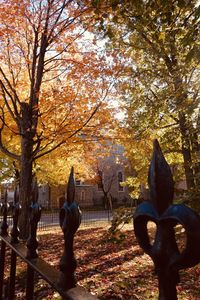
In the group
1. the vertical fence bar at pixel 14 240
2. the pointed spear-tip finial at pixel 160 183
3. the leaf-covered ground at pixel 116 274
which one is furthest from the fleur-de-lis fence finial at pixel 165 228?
the leaf-covered ground at pixel 116 274

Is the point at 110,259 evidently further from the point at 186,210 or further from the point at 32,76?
the point at 186,210

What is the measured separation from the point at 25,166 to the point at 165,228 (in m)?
9.38

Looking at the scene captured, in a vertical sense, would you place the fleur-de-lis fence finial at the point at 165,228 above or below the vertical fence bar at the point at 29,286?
above

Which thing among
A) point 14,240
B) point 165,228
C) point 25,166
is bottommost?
point 14,240

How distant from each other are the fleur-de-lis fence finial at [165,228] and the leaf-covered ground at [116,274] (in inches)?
124

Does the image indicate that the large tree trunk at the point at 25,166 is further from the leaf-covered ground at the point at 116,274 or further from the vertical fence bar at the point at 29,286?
the vertical fence bar at the point at 29,286

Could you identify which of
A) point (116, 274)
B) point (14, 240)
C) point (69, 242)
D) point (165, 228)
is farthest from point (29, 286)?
point (116, 274)

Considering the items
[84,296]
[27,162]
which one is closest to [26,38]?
[27,162]

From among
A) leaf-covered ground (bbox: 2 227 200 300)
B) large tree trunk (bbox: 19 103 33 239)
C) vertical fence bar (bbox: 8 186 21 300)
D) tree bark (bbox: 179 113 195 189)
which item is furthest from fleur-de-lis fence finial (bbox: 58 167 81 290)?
large tree trunk (bbox: 19 103 33 239)

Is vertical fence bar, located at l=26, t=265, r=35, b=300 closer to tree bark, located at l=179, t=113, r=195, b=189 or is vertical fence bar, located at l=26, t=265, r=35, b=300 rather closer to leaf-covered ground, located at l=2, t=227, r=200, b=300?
leaf-covered ground, located at l=2, t=227, r=200, b=300

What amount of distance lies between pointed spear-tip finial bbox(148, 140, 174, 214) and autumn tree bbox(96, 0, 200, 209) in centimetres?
376

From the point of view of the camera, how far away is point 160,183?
0.91m

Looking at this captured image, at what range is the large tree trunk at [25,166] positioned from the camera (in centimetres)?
936

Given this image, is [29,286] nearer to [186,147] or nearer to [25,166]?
[186,147]
